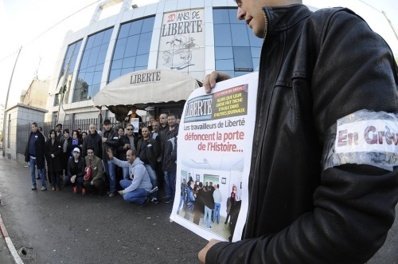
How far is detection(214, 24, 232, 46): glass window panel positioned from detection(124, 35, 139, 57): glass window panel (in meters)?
7.48

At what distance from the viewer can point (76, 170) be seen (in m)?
9.54

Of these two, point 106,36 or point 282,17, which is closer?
point 282,17

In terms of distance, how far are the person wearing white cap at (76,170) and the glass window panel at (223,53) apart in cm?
1809

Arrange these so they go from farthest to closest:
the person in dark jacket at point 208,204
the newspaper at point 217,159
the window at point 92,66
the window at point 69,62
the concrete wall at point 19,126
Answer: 1. the window at point 69,62
2. the window at point 92,66
3. the concrete wall at point 19,126
4. the person in dark jacket at point 208,204
5. the newspaper at point 217,159

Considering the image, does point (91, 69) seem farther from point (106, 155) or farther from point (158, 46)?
point (106, 155)

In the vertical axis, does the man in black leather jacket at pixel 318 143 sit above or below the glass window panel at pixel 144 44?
below

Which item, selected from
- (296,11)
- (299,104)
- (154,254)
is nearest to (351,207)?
(299,104)

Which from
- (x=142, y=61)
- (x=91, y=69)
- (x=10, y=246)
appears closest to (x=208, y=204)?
(x=10, y=246)

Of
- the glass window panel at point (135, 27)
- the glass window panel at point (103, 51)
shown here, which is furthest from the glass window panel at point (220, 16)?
the glass window panel at point (103, 51)

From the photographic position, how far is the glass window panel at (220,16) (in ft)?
88.6

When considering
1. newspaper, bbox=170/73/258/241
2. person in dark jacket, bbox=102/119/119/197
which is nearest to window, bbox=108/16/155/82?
person in dark jacket, bbox=102/119/119/197

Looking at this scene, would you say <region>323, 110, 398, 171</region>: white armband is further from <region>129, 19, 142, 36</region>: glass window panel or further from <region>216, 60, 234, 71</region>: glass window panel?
<region>129, 19, 142, 36</region>: glass window panel

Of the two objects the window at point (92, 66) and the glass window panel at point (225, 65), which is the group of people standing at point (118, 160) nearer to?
the glass window panel at point (225, 65)

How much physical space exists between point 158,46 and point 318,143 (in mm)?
27363
